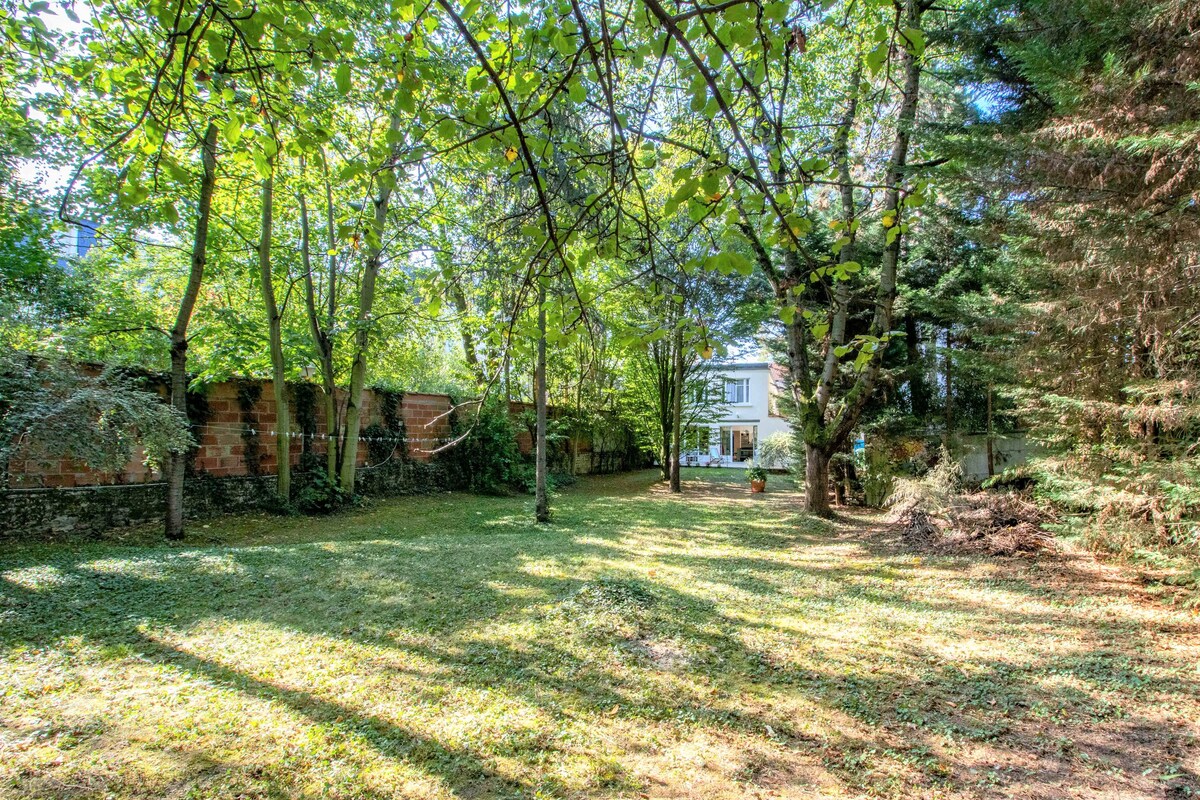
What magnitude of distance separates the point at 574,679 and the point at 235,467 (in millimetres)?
6422

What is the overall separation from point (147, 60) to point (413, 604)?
127 inches

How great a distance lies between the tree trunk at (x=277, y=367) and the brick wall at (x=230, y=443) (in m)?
0.20

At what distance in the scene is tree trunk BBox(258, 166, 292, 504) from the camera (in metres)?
7.16

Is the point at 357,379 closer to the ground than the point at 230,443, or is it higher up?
higher up

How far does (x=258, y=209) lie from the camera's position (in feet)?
26.0

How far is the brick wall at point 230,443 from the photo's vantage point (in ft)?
17.8

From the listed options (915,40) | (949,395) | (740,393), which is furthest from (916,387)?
(740,393)

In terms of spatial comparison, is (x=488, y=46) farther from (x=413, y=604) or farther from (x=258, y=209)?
(x=258, y=209)

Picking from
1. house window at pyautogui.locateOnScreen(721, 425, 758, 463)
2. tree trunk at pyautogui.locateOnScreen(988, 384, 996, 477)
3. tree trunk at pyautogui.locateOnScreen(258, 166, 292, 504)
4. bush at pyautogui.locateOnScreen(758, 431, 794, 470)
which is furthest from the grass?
house window at pyautogui.locateOnScreen(721, 425, 758, 463)

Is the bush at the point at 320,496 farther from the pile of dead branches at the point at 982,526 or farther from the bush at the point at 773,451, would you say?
the bush at the point at 773,451

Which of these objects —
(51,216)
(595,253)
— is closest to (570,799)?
(595,253)

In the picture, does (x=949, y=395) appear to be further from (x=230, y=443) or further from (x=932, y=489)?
(x=230, y=443)

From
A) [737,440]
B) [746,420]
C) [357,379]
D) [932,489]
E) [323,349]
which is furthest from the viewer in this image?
[737,440]

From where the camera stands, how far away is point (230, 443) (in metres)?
7.11
